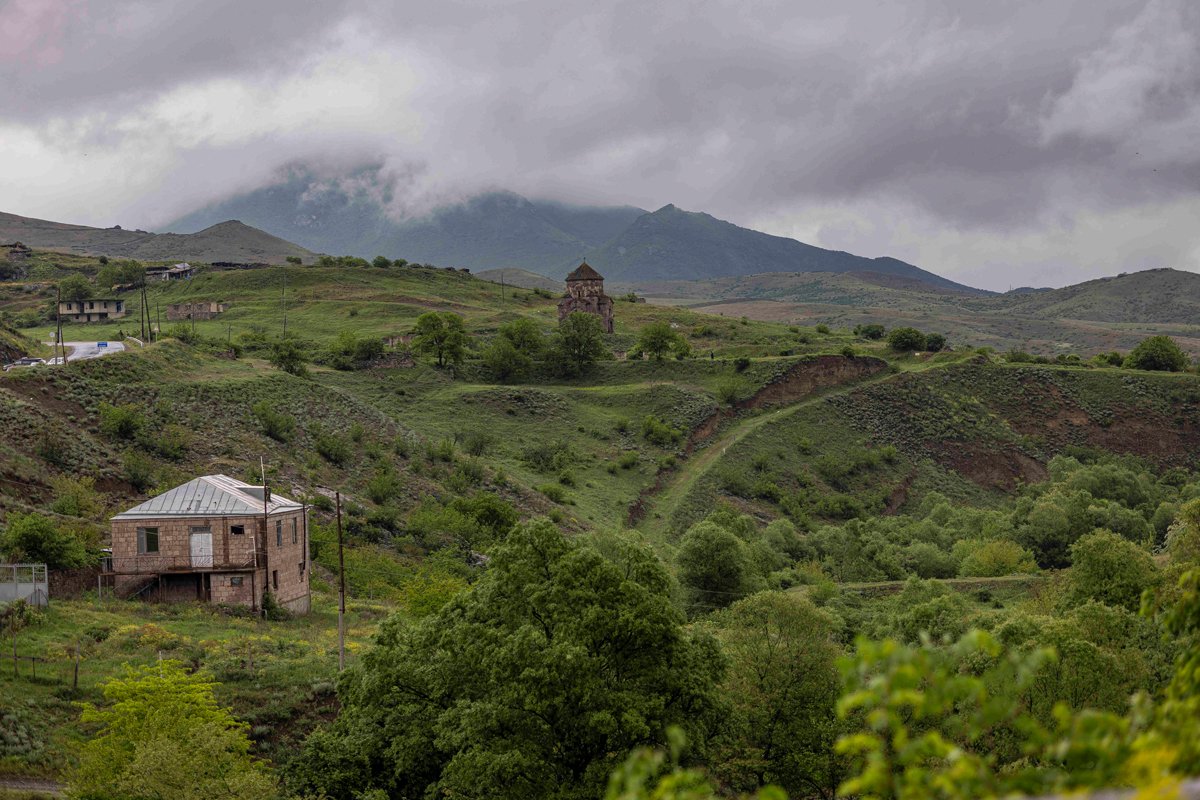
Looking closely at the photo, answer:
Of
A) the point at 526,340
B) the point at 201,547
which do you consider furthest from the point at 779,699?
the point at 526,340

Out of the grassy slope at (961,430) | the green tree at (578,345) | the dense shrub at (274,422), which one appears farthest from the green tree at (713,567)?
the green tree at (578,345)

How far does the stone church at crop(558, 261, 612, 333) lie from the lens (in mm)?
119188

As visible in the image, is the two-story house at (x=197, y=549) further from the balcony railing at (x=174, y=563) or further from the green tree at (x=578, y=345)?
the green tree at (x=578, y=345)

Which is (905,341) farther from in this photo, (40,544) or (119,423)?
(40,544)

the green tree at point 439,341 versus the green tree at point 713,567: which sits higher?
the green tree at point 439,341

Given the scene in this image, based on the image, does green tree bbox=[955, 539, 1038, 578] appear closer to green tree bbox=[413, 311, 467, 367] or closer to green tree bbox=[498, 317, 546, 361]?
green tree bbox=[413, 311, 467, 367]

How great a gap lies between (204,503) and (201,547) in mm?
1507

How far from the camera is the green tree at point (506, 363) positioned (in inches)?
3738

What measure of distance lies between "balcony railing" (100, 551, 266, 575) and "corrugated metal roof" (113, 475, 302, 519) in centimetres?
144

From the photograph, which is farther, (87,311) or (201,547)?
(87,311)

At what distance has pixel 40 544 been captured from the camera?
117 feet

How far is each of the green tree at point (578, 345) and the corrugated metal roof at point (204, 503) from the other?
60708mm

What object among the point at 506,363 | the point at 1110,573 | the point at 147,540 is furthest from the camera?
the point at 506,363

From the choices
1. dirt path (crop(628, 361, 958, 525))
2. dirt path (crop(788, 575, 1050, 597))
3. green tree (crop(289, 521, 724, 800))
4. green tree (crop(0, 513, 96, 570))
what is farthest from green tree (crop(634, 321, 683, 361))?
green tree (crop(289, 521, 724, 800))
